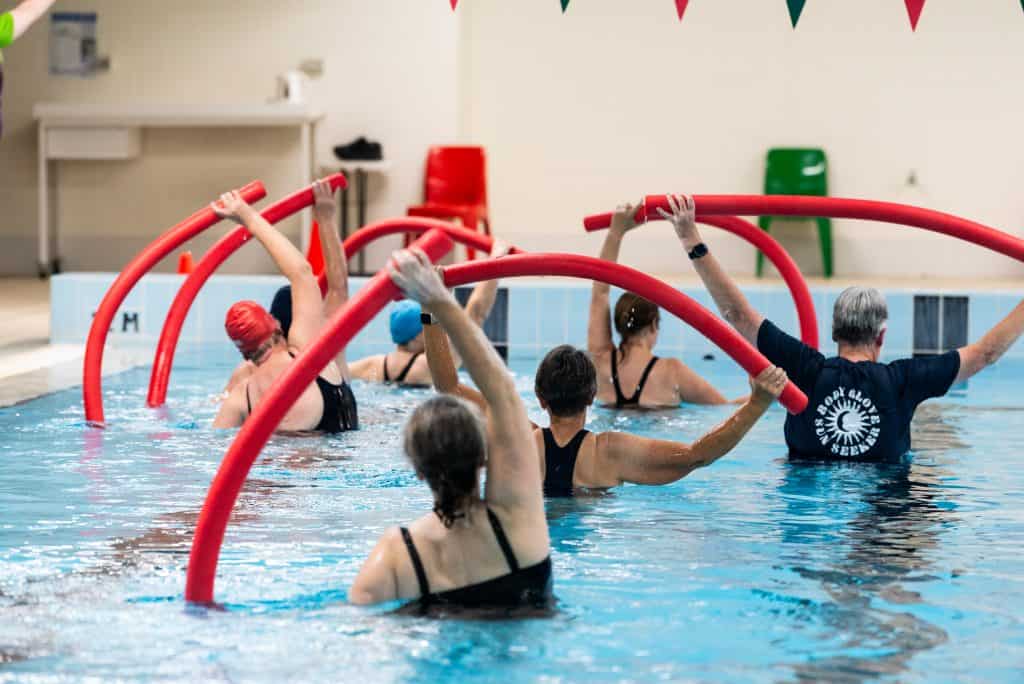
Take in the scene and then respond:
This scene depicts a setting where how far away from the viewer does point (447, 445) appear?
11.3 feet

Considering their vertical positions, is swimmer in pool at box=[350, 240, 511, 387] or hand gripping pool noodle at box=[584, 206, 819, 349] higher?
hand gripping pool noodle at box=[584, 206, 819, 349]

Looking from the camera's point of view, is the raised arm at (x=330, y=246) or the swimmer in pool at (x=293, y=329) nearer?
the swimmer in pool at (x=293, y=329)

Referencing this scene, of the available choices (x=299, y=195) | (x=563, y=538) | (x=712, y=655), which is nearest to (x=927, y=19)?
(x=299, y=195)

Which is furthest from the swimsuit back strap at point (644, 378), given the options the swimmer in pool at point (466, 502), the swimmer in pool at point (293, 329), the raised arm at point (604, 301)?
the swimmer in pool at point (466, 502)

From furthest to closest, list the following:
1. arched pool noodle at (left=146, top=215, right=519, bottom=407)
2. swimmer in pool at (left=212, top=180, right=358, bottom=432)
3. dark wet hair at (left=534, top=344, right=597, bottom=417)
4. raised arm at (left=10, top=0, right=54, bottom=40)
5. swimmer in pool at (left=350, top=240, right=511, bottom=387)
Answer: swimmer in pool at (left=350, top=240, right=511, bottom=387) → arched pool noodle at (left=146, top=215, right=519, bottom=407) → raised arm at (left=10, top=0, right=54, bottom=40) → swimmer in pool at (left=212, top=180, right=358, bottom=432) → dark wet hair at (left=534, top=344, right=597, bottom=417)

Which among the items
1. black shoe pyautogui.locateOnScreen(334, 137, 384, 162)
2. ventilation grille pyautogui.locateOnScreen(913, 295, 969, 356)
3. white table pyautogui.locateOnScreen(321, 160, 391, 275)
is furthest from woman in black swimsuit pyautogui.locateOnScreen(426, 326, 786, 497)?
white table pyautogui.locateOnScreen(321, 160, 391, 275)

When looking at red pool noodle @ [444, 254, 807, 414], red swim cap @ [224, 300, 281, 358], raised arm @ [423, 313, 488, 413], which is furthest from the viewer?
red swim cap @ [224, 300, 281, 358]

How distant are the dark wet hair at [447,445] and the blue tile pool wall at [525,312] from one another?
680 centimetres

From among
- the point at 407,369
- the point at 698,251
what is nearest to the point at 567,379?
the point at 698,251

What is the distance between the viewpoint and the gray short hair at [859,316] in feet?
18.3

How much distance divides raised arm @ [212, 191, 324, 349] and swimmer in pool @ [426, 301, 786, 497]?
112cm

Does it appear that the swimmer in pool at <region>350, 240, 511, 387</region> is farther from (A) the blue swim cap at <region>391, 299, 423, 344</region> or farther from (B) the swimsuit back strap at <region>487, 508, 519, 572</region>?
(B) the swimsuit back strap at <region>487, 508, 519, 572</region>

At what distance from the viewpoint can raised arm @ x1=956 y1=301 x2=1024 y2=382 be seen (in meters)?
5.44

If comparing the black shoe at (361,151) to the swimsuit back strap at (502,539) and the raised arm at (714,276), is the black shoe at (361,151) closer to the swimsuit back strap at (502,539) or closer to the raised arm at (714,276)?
the raised arm at (714,276)
